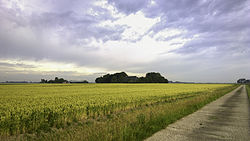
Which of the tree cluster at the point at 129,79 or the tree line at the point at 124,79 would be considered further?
the tree cluster at the point at 129,79

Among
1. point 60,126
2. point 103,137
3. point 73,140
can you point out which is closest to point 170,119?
point 103,137

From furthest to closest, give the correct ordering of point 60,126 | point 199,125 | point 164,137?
point 60,126 < point 199,125 < point 164,137

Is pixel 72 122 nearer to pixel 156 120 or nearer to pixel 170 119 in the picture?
pixel 156 120

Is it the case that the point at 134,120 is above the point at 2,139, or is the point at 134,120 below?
above

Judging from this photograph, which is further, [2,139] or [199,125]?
[199,125]

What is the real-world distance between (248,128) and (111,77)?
442 feet

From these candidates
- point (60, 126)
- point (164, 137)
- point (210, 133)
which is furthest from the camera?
point (60, 126)

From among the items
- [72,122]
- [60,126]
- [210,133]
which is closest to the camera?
[210,133]

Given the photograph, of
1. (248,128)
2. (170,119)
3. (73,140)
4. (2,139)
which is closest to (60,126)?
(2,139)

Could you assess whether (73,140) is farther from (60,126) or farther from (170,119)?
(170,119)

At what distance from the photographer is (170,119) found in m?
8.40

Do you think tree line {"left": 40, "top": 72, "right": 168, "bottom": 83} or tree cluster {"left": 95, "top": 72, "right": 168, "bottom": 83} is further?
tree cluster {"left": 95, "top": 72, "right": 168, "bottom": 83}

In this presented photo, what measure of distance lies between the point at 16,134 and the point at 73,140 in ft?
12.7

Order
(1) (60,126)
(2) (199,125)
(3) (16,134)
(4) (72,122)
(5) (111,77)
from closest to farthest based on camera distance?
(3) (16,134)
(2) (199,125)
(1) (60,126)
(4) (72,122)
(5) (111,77)
